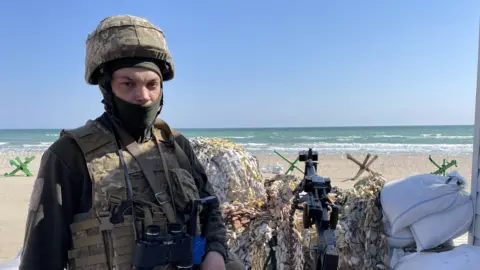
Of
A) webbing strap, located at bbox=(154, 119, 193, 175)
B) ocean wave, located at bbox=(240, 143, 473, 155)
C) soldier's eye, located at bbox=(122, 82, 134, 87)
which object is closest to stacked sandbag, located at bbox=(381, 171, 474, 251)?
webbing strap, located at bbox=(154, 119, 193, 175)

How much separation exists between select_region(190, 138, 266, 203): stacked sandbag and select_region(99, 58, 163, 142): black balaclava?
8.02 ft

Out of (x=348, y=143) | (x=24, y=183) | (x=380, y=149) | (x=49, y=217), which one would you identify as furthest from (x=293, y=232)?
(x=348, y=143)

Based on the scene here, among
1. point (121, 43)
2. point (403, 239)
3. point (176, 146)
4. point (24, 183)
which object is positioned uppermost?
point (121, 43)

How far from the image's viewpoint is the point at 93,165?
156cm

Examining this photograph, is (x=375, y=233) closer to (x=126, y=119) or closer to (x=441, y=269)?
(x=441, y=269)

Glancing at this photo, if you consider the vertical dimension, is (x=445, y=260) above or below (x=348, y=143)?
above

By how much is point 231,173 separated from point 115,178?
2.61m

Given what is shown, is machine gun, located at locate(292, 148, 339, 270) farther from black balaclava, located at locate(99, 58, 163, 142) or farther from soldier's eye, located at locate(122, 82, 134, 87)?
soldier's eye, located at locate(122, 82, 134, 87)

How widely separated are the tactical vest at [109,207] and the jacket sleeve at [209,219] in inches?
7.9

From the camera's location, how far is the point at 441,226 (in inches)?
123

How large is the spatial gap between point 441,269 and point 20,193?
33.1 feet

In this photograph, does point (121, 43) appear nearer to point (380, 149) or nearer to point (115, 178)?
point (115, 178)

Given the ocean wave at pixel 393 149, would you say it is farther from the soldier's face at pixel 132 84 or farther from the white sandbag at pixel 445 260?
the soldier's face at pixel 132 84

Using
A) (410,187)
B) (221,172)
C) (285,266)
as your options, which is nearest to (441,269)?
(410,187)
